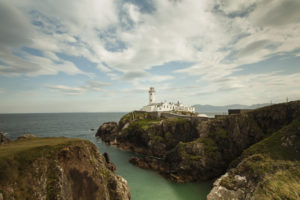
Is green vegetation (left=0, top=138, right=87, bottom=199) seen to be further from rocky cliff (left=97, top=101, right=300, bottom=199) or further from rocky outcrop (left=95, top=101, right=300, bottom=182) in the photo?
rocky outcrop (left=95, top=101, right=300, bottom=182)

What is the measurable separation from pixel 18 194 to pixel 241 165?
24669 mm

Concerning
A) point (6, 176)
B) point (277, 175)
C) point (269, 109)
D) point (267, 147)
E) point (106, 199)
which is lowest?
point (106, 199)

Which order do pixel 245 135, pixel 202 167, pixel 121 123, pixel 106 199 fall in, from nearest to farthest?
pixel 106 199, pixel 202 167, pixel 245 135, pixel 121 123

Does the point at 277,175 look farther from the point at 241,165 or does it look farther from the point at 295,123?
the point at 295,123

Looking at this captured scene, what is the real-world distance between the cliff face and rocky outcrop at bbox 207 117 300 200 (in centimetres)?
1417

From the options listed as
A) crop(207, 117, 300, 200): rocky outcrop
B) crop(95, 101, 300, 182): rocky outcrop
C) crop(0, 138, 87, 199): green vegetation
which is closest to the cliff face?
crop(0, 138, 87, 199): green vegetation

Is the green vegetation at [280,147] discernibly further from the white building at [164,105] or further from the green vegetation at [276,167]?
the white building at [164,105]

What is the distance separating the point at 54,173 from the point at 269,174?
22.9 m

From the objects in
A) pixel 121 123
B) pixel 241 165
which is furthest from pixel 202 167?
pixel 121 123

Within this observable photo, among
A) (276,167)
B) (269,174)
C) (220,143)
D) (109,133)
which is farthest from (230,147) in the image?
(109,133)

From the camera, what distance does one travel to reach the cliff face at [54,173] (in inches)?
374

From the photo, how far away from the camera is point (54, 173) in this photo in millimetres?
11617

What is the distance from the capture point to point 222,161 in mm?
28188

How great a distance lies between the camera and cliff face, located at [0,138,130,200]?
951 cm
